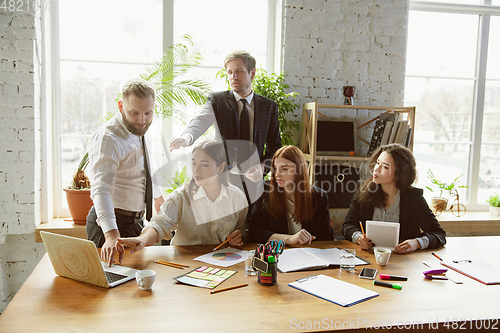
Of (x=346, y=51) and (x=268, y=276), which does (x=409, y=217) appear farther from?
(x=346, y=51)

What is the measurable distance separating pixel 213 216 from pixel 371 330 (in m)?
1.04

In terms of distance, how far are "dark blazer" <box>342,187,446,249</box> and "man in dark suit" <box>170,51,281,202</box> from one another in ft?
1.95

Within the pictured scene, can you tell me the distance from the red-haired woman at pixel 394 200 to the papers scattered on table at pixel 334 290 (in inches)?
27.0

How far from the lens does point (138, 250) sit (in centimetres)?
172

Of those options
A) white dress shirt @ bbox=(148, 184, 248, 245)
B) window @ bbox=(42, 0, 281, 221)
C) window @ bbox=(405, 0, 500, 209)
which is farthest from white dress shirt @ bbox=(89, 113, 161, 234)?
window @ bbox=(405, 0, 500, 209)

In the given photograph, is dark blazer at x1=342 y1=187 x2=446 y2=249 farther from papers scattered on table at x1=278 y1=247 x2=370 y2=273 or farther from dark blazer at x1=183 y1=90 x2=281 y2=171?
dark blazer at x1=183 y1=90 x2=281 y2=171

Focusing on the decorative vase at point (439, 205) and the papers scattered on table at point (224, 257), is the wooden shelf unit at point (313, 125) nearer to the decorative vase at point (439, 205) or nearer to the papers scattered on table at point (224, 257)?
the decorative vase at point (439, 205)

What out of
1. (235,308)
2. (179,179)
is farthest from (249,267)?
(179,179)

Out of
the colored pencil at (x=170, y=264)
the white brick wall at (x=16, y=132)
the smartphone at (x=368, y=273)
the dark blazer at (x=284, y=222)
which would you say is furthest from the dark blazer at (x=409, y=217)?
the white brick wall at (x=16, y=132)

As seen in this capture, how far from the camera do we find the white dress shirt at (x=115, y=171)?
1609mm

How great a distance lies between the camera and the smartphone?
4.91 ft

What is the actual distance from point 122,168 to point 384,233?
1.30m

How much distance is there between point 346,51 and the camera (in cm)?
329

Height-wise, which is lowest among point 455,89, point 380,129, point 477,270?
point 477,270
